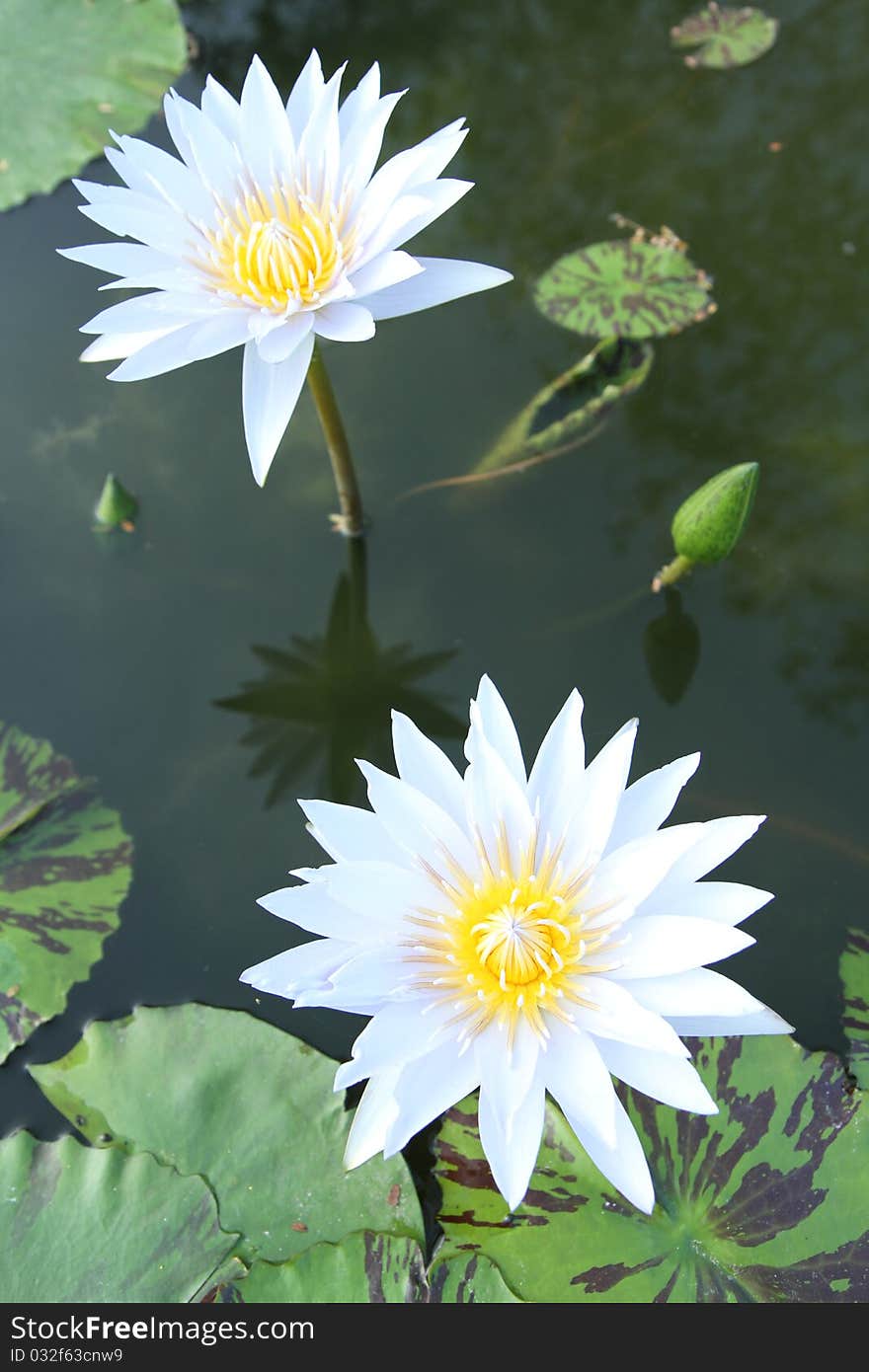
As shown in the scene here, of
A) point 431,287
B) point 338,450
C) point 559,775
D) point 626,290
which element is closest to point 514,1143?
point 559,775

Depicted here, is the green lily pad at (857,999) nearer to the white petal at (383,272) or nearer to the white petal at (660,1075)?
the white petal at (660,1075)

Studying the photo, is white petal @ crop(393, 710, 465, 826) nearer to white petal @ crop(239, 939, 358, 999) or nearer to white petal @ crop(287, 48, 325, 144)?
white petal @ crop(239, 939, 358, 999)

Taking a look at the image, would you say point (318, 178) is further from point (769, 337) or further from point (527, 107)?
point (527, 107)

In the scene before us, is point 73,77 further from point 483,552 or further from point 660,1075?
point 660,1075

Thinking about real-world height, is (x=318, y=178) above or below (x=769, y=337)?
below

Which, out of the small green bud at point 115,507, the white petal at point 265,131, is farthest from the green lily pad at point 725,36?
the small green bud at point 115,507

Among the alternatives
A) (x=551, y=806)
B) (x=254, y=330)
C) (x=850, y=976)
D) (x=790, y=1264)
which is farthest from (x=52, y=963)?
(x=850, y=976)
